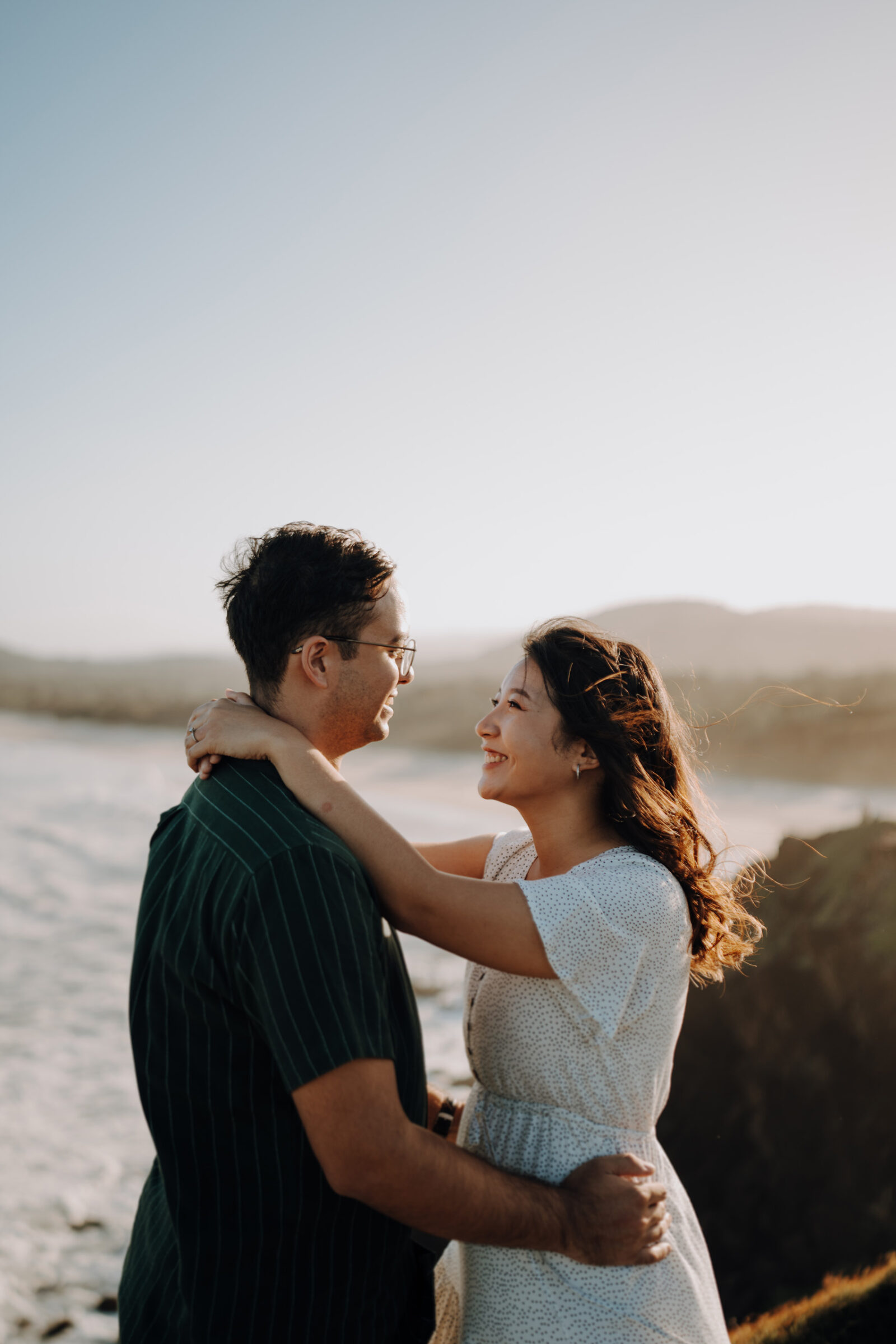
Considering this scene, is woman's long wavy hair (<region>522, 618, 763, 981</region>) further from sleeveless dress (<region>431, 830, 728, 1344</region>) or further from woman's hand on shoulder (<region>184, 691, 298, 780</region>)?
woman's hand on shoulder (<region>184, 691, 298, 780</region>)

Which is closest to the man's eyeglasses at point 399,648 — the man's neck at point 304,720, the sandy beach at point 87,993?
the man's neck at point 304,720

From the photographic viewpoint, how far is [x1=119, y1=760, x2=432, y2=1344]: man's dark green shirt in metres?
1.23

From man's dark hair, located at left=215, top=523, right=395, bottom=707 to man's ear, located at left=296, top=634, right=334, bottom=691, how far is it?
2 centimetres

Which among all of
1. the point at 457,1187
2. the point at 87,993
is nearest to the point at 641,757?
the point at 457,1187

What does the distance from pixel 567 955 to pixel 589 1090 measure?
0.98ft

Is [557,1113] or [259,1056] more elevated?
[259,1056]

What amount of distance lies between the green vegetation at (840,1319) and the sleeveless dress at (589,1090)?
53.3 inches

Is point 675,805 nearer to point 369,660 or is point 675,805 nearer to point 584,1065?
point 584,1065

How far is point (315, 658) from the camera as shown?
5.54 ft

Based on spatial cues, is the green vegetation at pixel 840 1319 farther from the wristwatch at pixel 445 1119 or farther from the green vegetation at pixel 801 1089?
the wristwatch at pixel 445 1119

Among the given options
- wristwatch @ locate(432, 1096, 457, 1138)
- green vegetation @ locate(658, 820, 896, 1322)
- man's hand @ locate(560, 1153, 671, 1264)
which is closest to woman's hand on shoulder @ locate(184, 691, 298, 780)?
man's hand @ locate(560, 1153, 671, 1264)

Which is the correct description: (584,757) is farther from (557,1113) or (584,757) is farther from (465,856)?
(557,1113)

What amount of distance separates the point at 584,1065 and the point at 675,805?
628mm

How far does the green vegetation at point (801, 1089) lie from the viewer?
324 centimetres
